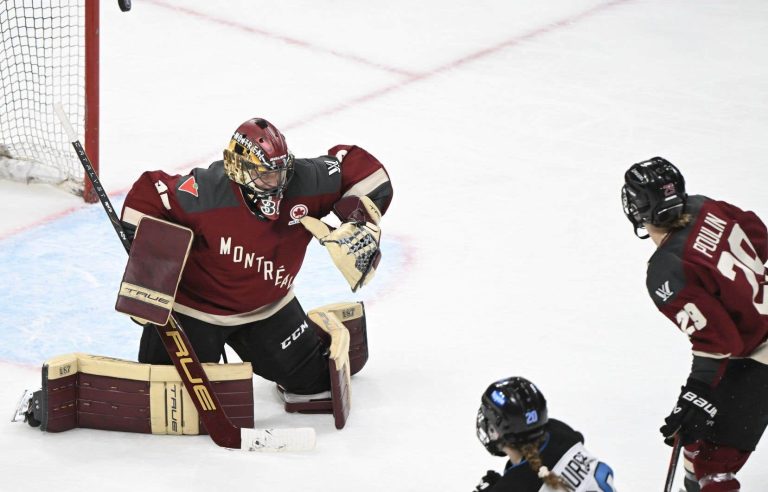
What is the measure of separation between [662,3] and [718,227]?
5.28 m

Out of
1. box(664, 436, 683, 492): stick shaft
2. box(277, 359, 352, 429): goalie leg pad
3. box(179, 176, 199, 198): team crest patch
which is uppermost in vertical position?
box(179, 176, 199, 198): team crest patch

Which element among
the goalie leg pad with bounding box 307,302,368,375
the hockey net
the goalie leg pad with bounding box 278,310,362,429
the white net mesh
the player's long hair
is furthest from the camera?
the white net mesh

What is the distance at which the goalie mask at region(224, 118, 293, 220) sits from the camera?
12.2 ft

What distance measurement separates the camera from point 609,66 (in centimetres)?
732

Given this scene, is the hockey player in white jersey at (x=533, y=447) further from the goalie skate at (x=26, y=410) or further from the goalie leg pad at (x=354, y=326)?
the goalie skate at (x=26, y=410)

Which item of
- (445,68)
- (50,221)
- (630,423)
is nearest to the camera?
(630,423)

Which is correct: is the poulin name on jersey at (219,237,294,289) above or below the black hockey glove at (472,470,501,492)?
above

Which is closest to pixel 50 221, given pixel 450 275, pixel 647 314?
pixel 450 275

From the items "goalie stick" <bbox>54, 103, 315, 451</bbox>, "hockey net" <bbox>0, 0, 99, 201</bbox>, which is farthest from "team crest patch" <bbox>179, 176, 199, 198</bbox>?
"hockey net" <bbox>0, 0, 99, 201</bbox>

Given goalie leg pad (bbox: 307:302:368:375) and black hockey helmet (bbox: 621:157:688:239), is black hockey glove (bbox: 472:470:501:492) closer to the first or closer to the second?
black hockey helmet (bbox: 621:157:688:239)

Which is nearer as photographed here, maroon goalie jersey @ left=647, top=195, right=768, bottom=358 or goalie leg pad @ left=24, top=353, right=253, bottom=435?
maroon goalie jersey @ left=647, top=195, right=768, bottom=358

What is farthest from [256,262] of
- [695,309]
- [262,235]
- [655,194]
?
[695,309]

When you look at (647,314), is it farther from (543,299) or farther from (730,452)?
(730,452)

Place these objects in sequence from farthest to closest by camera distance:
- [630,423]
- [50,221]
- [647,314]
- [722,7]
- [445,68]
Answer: [722,7] < [445,68] < [50,221] < [647,314] < [630,423]
